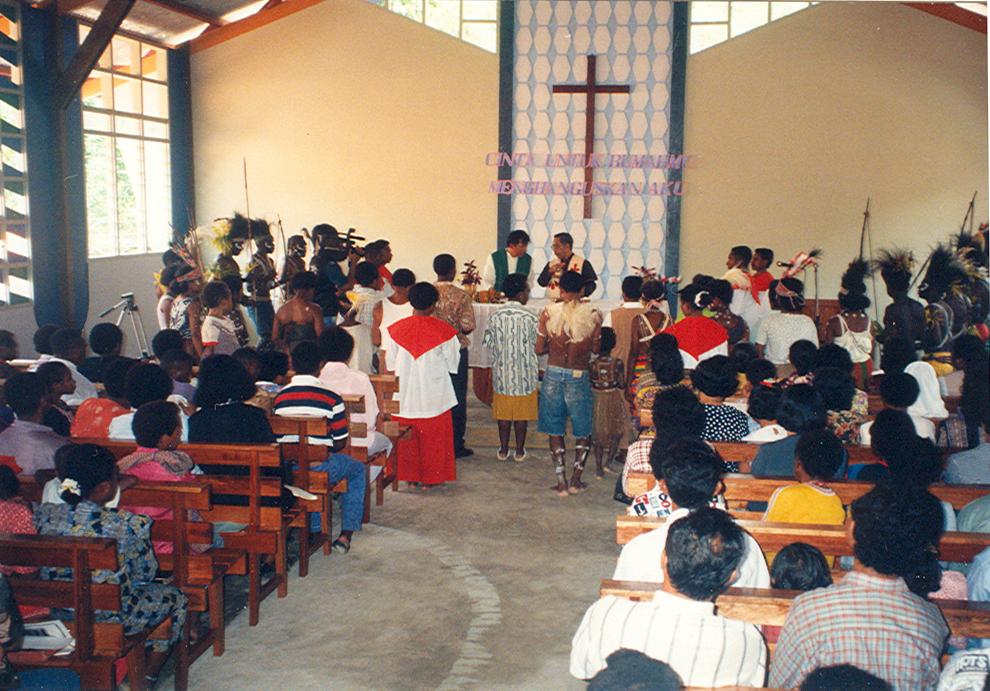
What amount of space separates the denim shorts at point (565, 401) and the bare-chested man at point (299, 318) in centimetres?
155

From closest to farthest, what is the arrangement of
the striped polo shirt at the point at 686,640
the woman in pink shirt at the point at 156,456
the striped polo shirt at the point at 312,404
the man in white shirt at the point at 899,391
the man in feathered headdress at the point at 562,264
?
the striped polo shirt at the point at 686,640, the woman in pink shirt at the point at 156,456, the man in white shirt at the point at 899,391, the striped polo shirt at the point at 312,404, the man in feathered headdress at the point at 562,264

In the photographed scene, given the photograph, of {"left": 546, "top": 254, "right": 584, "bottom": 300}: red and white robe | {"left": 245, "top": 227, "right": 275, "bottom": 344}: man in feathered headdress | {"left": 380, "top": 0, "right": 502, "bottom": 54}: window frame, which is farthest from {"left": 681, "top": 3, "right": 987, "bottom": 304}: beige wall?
{"left": 245, "top": 227, "right": 275, "bottom": 344}: man in feathered headdress

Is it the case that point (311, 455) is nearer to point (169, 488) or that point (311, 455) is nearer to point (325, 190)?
point (169, 488)

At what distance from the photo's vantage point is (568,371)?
21.0 feet

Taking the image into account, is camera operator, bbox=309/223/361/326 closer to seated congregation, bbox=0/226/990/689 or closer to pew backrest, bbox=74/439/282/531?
seated congregation, bbox=0/226/990/689

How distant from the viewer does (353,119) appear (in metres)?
11.3

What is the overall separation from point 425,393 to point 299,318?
1.07 meters

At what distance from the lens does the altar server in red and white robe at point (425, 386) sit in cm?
627

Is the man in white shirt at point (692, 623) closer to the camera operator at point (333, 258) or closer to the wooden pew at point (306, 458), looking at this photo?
the wooden pew at point (306, 458)

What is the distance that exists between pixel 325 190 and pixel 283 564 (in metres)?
7.44

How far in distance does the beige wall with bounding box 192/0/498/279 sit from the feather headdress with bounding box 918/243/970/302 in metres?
5.12

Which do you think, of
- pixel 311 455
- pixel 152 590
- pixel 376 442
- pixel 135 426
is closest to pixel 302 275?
pixel 376 442

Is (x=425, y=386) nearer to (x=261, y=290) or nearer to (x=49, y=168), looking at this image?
(x=261, y=290)

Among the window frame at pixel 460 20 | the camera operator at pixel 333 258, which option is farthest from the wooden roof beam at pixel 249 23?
the camera operator at pixel 333 258
